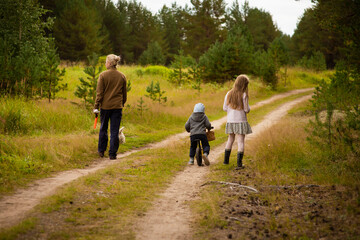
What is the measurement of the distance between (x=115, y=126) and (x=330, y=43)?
49.1m

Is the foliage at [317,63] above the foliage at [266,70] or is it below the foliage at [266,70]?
above

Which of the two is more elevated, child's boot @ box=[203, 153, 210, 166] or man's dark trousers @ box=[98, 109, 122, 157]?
man's dark trousers @ box=[98, 109, 122, 157]

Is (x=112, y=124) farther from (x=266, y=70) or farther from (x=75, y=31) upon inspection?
(x=75, y=31)

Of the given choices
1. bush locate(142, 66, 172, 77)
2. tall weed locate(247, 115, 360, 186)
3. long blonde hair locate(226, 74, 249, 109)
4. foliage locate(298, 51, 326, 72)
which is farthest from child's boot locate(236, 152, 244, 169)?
foliage locate(298, 51, 326, 72)

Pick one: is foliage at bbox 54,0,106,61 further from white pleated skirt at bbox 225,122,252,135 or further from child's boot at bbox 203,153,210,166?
white pleated skirt at bbox 225,122,252,135

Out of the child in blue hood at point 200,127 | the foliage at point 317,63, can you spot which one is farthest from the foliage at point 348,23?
the foliage at point 317,63

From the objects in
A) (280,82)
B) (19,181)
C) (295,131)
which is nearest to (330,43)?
(280,82)

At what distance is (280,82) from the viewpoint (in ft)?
113

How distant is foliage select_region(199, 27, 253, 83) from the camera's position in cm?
→ 2623

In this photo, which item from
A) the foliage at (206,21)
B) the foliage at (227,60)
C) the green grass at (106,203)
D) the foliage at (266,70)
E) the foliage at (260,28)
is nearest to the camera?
the green grass at (106,203)

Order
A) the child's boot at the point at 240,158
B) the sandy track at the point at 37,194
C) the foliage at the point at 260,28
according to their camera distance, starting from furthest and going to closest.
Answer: the foliage at the point at 260,28, the child's boot at the point at 240,158, the sandy track at the point at 37,194

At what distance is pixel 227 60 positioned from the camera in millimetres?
26172

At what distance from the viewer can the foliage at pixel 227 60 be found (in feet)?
86.1

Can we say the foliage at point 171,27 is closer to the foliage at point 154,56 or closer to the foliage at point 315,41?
the foliage at point 154,56
